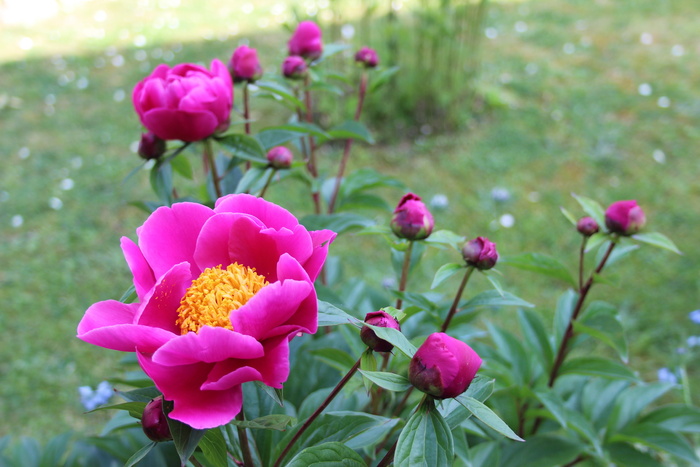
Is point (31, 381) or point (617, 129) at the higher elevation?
point (617, 129)

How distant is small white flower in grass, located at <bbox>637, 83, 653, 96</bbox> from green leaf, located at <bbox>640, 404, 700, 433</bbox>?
296cm

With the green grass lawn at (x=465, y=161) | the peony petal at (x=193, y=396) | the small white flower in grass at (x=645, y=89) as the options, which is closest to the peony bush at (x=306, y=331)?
the peony petal at (x=193, y=396)

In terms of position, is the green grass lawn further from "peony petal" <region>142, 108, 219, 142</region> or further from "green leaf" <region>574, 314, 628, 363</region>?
"peony petal" <region>142, 108, 219, 142</region>

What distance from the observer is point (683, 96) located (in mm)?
3639

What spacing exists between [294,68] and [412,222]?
46 centimetres

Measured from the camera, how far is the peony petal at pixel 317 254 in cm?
64

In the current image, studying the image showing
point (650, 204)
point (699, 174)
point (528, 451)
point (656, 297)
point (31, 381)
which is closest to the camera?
point (528, 451)

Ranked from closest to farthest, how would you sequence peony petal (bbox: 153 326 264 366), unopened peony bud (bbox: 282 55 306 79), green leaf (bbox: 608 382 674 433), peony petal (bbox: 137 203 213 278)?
1. peony petal (bbox: 153 326 264 366)
2. peony petal (bbox: 137 203 213 278)
3. unopened peony bud (bbox: 282 55 306 79)
4. green leaf (bbox: 608 382 674 433)

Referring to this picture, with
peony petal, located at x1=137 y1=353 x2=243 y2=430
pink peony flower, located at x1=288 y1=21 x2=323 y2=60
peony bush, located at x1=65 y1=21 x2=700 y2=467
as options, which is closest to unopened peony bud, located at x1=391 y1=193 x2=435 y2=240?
peony bush, located at x1=65 y1=21 x2=700 y2=467

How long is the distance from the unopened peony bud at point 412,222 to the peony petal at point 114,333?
0.41m

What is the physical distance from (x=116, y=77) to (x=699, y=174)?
3771 millimetres

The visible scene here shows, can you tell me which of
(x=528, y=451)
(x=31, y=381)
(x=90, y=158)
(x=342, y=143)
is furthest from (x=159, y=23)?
(x=528, y=451)

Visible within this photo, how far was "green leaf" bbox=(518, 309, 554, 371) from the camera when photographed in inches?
51.9

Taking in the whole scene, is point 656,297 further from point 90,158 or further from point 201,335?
point 90,158
